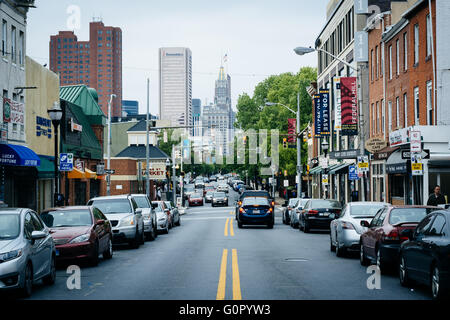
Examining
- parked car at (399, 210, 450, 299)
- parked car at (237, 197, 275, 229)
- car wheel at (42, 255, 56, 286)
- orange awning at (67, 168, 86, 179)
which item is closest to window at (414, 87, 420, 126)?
parked car at (237, 197, 275, 229)

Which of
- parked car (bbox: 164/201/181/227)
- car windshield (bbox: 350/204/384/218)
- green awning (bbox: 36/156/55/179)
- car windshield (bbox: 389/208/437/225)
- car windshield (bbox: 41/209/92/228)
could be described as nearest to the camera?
car windshield (bbox: 389/208/437/225)

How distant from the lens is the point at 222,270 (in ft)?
48.8

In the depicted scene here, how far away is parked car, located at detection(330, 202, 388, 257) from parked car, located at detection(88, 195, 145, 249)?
667 cm

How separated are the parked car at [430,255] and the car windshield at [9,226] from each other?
277 inches

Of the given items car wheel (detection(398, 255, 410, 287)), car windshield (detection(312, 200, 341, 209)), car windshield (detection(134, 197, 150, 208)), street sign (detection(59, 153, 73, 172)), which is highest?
street sign (detection(59, 153, 73, 172))

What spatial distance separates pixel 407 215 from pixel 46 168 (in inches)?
1033

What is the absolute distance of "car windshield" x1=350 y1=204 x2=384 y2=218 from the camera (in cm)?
1858

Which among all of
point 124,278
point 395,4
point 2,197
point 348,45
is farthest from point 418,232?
point 348,45

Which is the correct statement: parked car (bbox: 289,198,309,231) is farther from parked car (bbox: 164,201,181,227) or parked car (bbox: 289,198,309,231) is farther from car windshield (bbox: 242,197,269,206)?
parked car (bbox: 164,201,181,227)

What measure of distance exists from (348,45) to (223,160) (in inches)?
3030

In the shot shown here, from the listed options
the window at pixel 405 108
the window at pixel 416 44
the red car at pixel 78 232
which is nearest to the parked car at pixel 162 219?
the red car at pixel 78 232

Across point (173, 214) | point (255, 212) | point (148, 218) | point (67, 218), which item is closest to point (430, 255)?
point (67, 218)

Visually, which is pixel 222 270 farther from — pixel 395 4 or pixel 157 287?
pixel 395 4

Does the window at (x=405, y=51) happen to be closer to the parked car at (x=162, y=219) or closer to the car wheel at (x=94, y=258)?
the parked car at (x=162, y=219)
